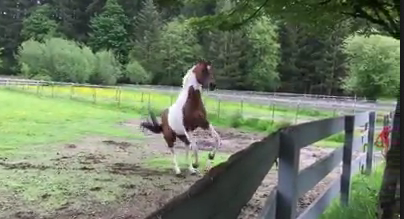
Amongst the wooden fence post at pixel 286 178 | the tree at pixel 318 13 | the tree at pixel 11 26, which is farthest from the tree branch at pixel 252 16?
the tree at pixel 11 26

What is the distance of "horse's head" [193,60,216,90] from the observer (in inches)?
94.3

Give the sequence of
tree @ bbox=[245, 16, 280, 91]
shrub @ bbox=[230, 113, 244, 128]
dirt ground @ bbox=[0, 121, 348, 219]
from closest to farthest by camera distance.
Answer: tree @ bbox=[245, 16, 280, 91] → dirt ground @ bbox=[0, 121, 348, 219] → shrub @ bbox=[230, 113, 244, 128]

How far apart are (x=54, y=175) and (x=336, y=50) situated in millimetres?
2076

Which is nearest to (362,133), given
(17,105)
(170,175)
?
(170,175)

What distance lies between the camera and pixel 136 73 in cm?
287

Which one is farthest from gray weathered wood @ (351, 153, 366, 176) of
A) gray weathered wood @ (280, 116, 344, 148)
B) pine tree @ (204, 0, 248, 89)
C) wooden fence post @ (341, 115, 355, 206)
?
pine tree @ (204, 0, 248, 89)

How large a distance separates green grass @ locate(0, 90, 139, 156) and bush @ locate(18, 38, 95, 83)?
56 cm

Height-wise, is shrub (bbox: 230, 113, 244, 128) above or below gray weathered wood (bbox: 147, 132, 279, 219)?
below

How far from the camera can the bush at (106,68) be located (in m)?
3.40

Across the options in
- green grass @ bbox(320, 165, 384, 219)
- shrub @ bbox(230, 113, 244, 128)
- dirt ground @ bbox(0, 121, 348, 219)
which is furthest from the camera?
shrub @ bbox(230, 113, 244, 128)

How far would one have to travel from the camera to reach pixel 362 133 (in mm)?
1401

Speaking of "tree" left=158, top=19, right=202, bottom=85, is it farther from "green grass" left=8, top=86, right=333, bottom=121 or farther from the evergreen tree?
the evergreen tree

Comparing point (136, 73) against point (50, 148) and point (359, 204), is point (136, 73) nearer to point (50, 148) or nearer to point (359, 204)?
point (50, 148)

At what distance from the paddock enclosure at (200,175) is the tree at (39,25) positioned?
87cm
